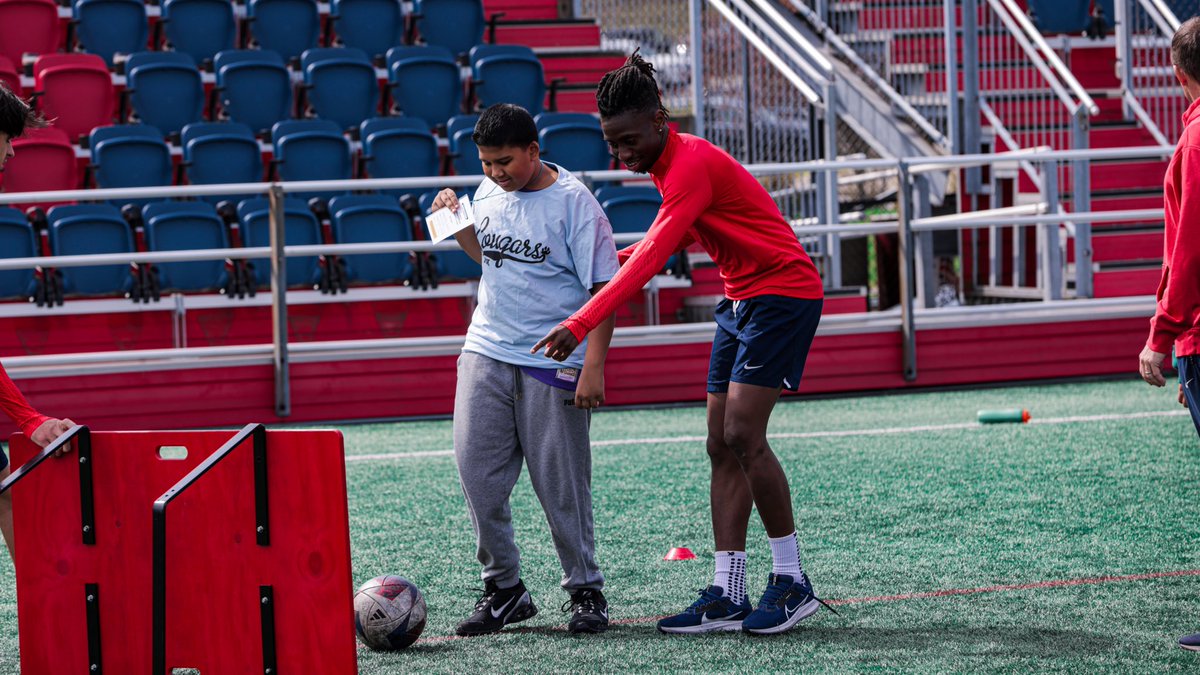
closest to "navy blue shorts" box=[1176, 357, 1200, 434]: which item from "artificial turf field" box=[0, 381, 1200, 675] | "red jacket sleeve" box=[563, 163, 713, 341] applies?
"artificial turf field" box=[0, 381, 1200, 675]

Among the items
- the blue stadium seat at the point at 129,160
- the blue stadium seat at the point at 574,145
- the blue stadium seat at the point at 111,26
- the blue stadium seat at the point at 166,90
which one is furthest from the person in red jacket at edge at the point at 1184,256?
the blue stadium seat at the point at 111,26

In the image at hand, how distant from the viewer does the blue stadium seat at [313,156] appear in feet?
33.3

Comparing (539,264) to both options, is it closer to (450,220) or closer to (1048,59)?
(450,220)

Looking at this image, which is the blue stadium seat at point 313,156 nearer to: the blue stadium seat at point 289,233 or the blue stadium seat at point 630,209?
the blue stadium seat at point 289,233

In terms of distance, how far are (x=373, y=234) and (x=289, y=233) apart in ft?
1.88

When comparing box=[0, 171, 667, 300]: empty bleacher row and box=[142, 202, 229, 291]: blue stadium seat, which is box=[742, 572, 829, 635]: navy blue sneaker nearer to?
box=[0, 171, 667, 300]: empty bleacher row

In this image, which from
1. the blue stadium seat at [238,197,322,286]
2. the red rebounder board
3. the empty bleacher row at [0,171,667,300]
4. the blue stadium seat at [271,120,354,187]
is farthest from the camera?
the blue stadium seat at [271,120,354,187]

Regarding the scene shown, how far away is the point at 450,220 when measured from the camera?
13.6ft

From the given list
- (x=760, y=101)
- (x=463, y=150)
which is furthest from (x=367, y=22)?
(x=760, y=101)

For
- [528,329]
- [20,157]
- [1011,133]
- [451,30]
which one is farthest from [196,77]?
[528,329]

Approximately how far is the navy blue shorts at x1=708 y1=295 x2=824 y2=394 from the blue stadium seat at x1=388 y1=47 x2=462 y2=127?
800 centimetres

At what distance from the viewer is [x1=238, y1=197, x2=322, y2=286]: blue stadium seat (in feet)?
30.5

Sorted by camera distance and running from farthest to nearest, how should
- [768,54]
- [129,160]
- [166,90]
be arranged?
[166,90] → [768,54] → [129,160]

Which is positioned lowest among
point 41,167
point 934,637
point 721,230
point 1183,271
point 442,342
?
point 934,637
